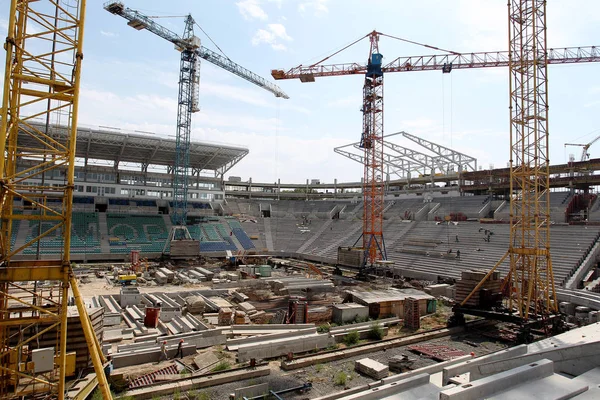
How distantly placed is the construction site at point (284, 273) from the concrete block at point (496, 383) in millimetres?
35

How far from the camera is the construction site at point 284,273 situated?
7172 mm

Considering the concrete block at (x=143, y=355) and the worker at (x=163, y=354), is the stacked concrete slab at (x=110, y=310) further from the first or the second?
the worker at (x=163, y=354)

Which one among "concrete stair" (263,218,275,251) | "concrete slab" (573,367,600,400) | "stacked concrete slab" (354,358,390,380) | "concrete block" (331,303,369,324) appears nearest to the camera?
"concrete slab" (573,367,600,400)

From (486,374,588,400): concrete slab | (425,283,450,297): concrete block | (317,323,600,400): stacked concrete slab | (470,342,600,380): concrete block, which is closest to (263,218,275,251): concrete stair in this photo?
(425,283,450,297): concrete block

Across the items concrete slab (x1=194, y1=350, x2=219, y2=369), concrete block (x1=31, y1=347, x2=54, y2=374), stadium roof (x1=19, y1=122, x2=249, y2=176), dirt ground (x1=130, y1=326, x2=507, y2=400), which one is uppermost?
stadium roof (x1=19, y1=122, x2=249, y2=176)

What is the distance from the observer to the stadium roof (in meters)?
38.2

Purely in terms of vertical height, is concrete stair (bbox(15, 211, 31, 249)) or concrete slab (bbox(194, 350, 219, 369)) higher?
concrete stair (bbox(15, 211, 31, 249))

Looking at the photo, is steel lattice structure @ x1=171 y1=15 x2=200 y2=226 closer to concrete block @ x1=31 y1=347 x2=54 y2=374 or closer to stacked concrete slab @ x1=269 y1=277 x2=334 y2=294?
stacked concrete slab @ x1=269 y1=277 x2=334 y2=294

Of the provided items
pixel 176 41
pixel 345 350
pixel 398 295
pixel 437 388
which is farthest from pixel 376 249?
pixel 176 41

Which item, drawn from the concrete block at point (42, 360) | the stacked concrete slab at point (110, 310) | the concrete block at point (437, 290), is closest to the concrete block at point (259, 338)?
the stacked concrete slab at point (110, 310)

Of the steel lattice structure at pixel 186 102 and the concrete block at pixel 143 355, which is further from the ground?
the steel lattice structure at pixel 186 102

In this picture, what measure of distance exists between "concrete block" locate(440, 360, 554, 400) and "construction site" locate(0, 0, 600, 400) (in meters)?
0.03

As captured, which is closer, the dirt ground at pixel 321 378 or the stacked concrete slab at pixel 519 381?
the stacked concrete slab at pixel 519 381

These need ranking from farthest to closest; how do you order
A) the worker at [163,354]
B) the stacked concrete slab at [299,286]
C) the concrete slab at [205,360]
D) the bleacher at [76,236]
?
the bleacher at [76,236] → the stacked concrete slab at [299,286] → the worker at [163,354] → the concrete slab at [205,360]
